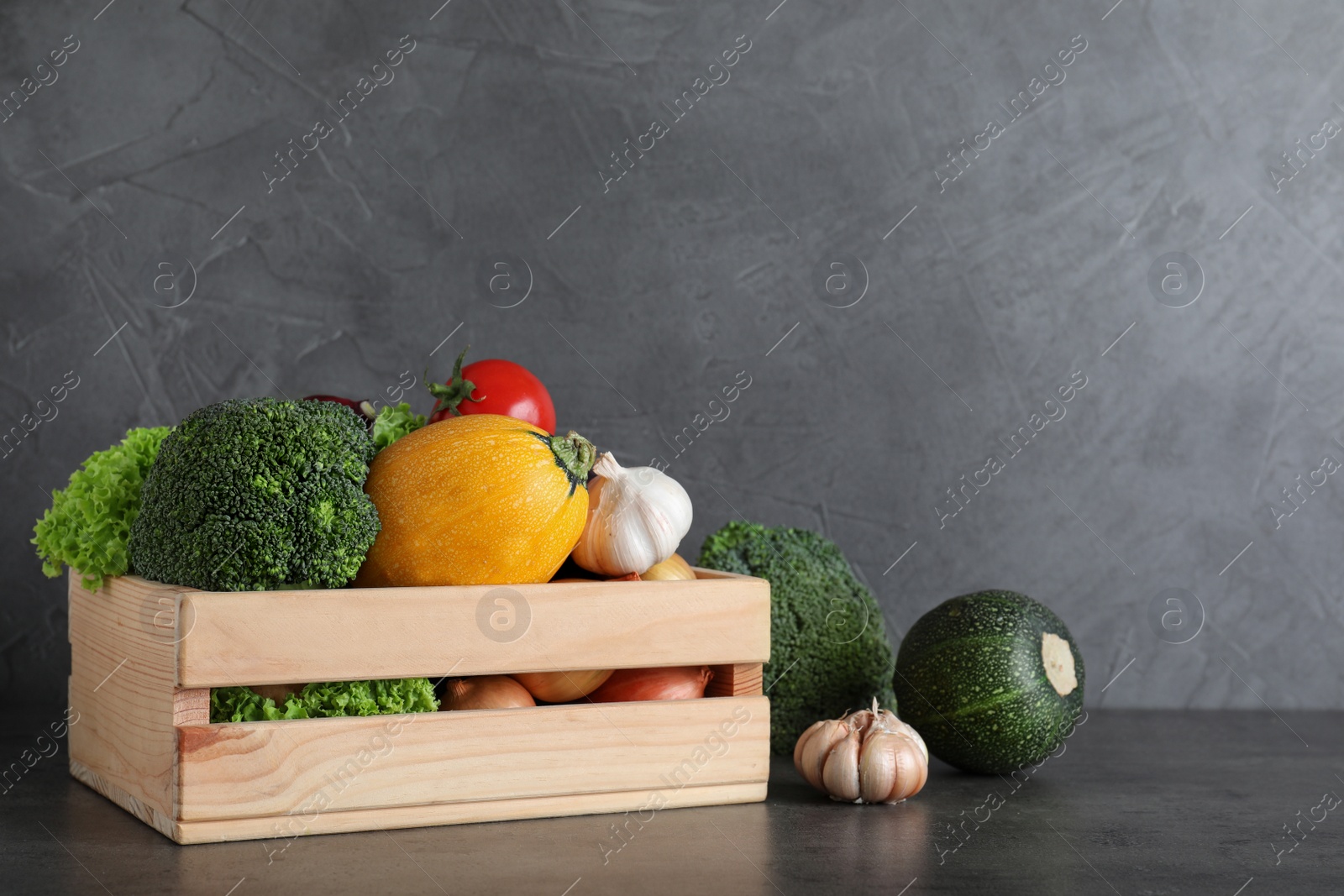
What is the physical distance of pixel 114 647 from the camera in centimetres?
142

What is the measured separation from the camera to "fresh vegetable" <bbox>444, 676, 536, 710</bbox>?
56.3 inches

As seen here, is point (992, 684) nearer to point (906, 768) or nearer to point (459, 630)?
point (906, 768)

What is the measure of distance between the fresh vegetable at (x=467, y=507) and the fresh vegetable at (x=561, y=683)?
12cm

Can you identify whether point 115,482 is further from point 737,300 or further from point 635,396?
point 737,300

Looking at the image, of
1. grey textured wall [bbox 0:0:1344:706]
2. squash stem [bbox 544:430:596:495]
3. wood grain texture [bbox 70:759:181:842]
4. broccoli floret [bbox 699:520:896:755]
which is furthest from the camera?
grey textured wall [bbox 0:0:1344:706]

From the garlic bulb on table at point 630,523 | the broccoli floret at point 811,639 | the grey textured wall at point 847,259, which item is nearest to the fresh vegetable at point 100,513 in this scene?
the garlic bulb on table at point 630,523

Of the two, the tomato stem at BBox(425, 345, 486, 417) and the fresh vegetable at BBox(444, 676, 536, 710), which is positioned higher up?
the tomato stem at BBox(425, 345, 486, 417)

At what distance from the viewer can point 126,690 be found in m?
1.38

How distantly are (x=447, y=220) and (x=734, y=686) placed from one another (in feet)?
3.44

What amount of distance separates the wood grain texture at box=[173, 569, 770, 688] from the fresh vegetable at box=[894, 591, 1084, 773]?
0.99ft

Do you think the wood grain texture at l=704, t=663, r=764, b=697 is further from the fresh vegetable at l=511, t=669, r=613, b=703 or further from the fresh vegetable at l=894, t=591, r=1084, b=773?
the fresh vegetable at l=894, t=591, r=1084, b=773

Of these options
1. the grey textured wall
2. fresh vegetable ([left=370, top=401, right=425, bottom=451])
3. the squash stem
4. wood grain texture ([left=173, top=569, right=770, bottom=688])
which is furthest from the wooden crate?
the grey textured wall

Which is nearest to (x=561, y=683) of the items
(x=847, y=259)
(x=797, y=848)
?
(x=797, y=848)

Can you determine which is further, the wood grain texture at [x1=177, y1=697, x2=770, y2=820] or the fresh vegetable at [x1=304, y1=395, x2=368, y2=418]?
the fresh vegetable at [x1=304, y1=395, x2=368, y2=418]
